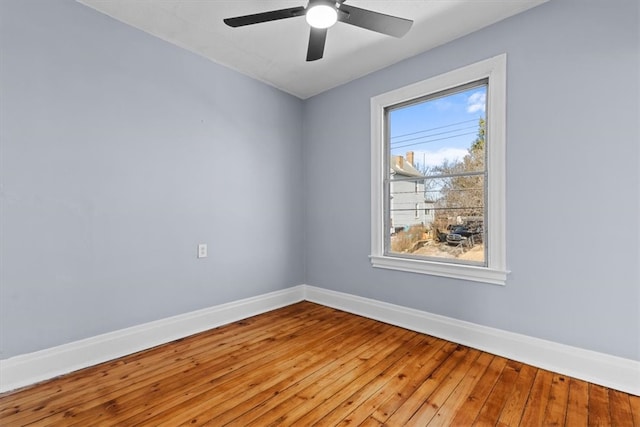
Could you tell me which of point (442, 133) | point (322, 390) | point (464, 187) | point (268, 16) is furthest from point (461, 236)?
point (268, 16)

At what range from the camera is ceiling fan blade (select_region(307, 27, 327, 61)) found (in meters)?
1.90

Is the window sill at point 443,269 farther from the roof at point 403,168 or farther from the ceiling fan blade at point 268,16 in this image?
the ceiling fan blade at point 268,16

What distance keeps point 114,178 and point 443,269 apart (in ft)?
9.20

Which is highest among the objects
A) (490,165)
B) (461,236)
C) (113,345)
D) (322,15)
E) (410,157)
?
(322,15)

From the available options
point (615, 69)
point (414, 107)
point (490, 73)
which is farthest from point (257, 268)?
point (615, 69)

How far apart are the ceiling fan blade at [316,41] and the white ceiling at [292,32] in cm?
34

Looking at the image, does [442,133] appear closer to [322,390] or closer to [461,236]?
[461,236]

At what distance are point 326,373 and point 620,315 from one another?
1901 mm

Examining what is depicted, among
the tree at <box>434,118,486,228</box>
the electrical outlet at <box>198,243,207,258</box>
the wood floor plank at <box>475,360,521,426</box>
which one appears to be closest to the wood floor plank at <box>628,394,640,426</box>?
the wood floor plank at <box>475,360,521,426</box>

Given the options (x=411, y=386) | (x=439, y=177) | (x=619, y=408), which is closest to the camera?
(x=619, y=408)

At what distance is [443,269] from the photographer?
259cm

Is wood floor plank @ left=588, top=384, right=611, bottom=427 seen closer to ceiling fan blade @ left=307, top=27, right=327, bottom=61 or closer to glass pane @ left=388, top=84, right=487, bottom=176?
glass pane @ left=388, top=84, right=487, bottom=176

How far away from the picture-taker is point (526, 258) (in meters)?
2.18

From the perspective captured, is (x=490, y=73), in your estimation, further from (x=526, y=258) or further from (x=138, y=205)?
(x=138, y=205)
